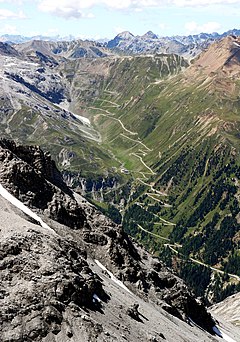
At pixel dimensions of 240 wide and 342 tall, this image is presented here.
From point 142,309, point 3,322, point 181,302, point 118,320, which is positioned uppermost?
point 3,322

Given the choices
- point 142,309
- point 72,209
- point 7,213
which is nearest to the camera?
point 7,213

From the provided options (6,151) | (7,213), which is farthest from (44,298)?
(6,151)

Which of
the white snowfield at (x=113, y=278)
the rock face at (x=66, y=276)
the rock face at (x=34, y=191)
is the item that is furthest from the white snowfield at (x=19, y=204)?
the white snowfield at (x=113, y=278)

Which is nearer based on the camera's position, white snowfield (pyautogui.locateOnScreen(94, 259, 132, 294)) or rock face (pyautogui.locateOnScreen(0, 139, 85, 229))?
white snowfield (pyautogui.locateOnScreen(94, 259, 132, 294))

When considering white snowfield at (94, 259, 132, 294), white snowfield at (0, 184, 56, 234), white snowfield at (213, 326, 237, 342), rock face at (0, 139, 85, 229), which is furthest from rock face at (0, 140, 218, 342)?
white snowfield at (213, 326, 237, 342)

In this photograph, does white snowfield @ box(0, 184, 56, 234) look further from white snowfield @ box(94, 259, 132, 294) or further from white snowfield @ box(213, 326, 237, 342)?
white snowfield @ box(213, 326, 237, 342)

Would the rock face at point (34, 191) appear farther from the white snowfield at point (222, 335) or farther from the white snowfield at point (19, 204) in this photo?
the white snowfield at point (222, 335)

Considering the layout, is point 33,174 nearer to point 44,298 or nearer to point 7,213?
point 7,213

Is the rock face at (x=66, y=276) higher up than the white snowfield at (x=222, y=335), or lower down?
higher up
